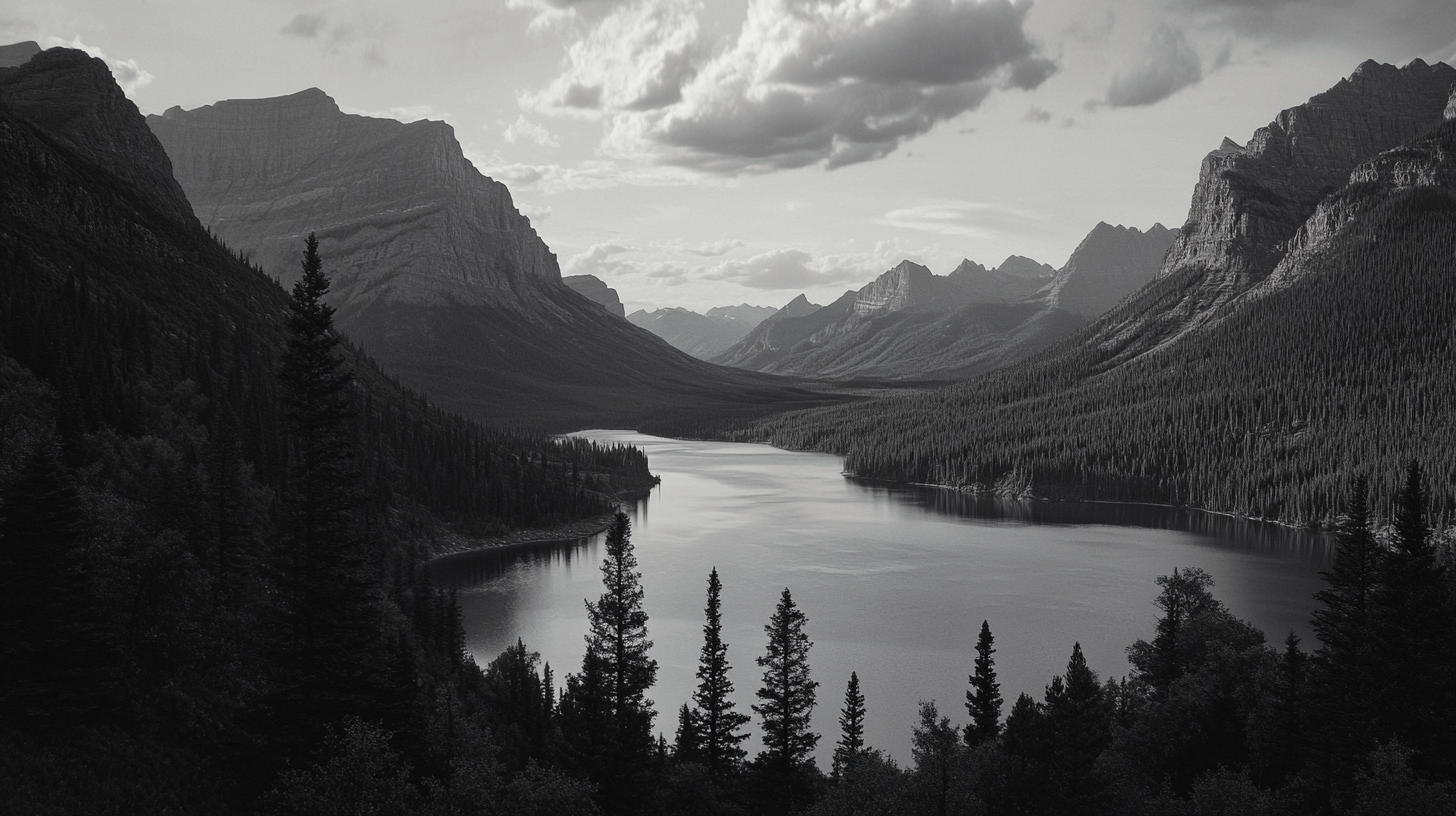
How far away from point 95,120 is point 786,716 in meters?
192

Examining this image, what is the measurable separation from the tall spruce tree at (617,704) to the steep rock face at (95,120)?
14730 centimetres

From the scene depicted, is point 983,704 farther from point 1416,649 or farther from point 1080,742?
point 1416,649

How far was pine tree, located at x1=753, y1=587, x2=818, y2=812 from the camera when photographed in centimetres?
4953

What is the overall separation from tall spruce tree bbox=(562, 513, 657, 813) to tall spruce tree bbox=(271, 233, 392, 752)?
11.6 m

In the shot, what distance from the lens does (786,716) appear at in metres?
50.5

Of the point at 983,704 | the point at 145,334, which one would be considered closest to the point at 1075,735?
the point at 983,704

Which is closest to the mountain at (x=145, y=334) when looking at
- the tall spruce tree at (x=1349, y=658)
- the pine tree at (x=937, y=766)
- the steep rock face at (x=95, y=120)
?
the steep rock face at (x=95, y=120)

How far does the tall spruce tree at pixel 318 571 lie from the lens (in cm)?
3444

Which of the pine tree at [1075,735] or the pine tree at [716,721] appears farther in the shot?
the pine tree at [716,721]

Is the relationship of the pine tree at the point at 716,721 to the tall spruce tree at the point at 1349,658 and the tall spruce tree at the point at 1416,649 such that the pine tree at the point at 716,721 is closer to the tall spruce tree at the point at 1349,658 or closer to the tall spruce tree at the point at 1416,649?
the tall spruce tree at the point at 1349,658

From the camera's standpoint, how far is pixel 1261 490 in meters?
180

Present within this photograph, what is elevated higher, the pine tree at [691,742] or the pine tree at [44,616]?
the pine tree at [44,616]

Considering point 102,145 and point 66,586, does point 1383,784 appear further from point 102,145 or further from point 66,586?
point 102,145

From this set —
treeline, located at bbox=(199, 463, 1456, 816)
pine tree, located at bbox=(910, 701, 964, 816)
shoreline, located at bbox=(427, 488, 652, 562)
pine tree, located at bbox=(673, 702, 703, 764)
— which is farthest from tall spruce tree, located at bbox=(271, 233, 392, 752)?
shoreline, located at bbox=(427, 488, 652, 562)
